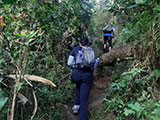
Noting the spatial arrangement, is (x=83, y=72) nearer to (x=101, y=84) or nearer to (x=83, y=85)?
(x=83, y=85)

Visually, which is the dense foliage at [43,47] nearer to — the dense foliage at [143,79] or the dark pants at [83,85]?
the dark pants at [83,85]

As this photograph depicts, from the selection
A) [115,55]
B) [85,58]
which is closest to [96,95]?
[115,55]

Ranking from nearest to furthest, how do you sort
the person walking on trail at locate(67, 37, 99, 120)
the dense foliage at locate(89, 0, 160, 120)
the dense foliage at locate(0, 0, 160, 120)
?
the dense foliage at locate(0, 0, 160, 120) < the dense foliage at locate(89, 0, 160, 120) < the person walking on trail at locate(67, 37, 99, 120)

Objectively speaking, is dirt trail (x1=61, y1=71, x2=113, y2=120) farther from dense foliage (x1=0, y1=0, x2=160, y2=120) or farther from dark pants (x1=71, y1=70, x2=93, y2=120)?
dark pants (x1=71, y1=70, x2=93, y2=120)

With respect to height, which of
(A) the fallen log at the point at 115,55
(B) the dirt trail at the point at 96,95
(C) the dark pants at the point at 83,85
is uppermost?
(A) the fallen log at the point at 115,55

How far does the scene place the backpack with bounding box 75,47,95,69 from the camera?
3717mm

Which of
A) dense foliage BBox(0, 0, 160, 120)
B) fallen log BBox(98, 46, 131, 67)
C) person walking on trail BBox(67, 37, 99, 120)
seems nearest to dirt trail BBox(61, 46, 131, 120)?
fallen log BBox(98, 46, 131, 67)

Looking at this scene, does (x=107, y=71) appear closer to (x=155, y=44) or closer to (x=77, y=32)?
(x=77, y=32)

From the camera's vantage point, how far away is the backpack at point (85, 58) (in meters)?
3.72

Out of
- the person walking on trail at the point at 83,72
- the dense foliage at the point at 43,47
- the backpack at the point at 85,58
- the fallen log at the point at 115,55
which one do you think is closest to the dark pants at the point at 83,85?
the person walking on trail at the point at 83,72

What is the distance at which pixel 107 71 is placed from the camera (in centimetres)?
617

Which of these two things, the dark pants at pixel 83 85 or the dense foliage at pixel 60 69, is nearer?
the dense foliage at pixel 60 69

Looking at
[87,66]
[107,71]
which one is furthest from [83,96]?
[107,71]

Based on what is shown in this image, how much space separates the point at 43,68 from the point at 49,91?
774mm
